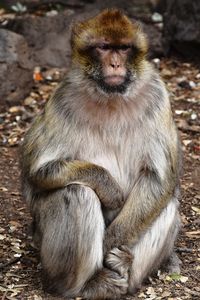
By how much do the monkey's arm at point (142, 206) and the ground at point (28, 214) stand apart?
452 millimetres

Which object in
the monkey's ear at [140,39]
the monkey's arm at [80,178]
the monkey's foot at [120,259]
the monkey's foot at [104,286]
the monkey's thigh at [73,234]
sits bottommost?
the monkey's foot at [104,286]

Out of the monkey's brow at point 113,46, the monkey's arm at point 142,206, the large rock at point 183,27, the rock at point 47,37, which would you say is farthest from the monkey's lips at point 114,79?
the large rock at point 183,27

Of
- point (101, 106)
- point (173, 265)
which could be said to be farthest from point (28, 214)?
point (101, 106)

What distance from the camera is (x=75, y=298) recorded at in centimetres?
593

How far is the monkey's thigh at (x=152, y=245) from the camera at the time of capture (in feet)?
19.7

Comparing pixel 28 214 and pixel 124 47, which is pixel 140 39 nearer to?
pixel 124 47

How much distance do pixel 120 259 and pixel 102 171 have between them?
62 cm

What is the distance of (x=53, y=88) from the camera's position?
397 inches

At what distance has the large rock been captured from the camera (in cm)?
1077

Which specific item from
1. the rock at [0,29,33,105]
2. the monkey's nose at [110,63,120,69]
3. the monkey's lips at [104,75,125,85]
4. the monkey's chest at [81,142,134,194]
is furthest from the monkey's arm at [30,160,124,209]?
the rock at [0,29,33,105]

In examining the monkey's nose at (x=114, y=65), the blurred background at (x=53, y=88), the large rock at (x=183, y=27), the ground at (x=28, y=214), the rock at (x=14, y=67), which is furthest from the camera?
the large rock at (x=183, y=27)

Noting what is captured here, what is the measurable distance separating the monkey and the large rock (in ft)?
15.9

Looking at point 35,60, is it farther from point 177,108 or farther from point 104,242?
point 104,242

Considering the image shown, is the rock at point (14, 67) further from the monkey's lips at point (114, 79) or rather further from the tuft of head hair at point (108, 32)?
the monkey's lips at point (114, 79)
